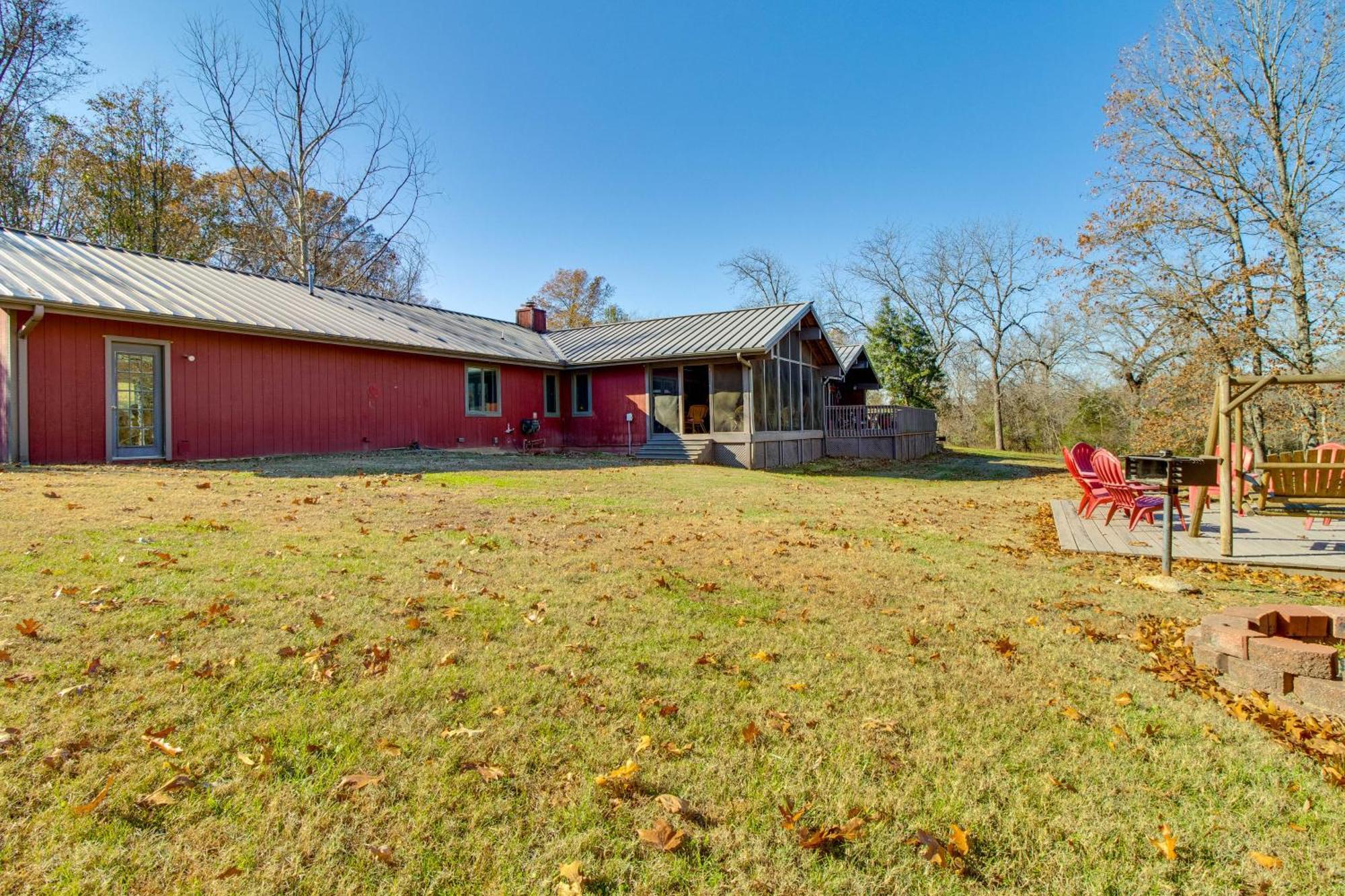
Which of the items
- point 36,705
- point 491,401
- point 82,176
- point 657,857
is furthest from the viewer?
point 82,176

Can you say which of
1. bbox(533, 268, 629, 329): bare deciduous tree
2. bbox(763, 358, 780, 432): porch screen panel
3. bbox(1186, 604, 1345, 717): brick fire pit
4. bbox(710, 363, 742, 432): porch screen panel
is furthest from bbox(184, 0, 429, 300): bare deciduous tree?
bbox(1186, 604, 1345, 717): brick fire pit

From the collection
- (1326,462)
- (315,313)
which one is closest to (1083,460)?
(1326,462)

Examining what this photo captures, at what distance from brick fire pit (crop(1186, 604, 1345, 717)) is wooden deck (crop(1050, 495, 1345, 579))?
292 centimetres

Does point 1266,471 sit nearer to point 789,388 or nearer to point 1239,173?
point 789,388

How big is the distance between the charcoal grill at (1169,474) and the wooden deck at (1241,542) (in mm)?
731

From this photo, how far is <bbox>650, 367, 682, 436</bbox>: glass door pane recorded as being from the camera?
Answer: 702 inches

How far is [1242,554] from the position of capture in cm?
607

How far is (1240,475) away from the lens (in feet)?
24.4

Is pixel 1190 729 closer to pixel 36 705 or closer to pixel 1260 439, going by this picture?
pixel 36 705

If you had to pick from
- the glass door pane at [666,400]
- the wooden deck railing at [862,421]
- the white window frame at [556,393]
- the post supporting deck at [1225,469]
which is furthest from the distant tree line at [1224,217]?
the white window frame at [556,393]

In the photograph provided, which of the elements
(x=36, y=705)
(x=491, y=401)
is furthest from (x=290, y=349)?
(x=36, y=705)

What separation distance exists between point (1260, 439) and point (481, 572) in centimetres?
2043

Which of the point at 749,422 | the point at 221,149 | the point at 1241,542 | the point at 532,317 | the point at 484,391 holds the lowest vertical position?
the point at 1241,542

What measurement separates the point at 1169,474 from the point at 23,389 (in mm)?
15183
